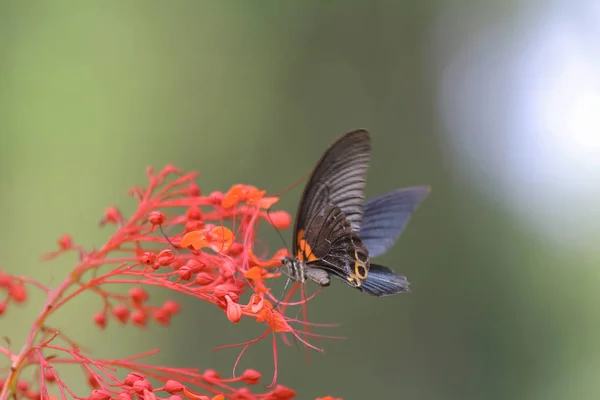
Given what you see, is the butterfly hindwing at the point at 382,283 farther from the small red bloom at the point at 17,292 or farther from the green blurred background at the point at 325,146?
the green blurred background at the point at 325,146

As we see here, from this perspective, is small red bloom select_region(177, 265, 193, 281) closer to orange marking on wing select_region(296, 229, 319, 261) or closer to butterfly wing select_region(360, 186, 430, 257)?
orange marking on wing select_region(296, 229, 319, 261)

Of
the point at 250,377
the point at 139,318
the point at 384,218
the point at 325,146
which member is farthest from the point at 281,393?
the point at 325,146

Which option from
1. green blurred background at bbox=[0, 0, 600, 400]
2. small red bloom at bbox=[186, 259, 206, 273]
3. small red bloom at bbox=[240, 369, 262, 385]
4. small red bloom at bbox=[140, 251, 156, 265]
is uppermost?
green blurred background at bbox=[0, 0, 600, 400]

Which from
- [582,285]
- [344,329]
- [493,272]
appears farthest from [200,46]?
[582,285]

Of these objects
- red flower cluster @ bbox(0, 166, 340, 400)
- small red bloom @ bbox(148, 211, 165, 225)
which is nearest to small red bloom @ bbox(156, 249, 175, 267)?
red flower cluster @ bbox(0, 166, 340, 400)

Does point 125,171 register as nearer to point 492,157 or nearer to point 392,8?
point 392,8

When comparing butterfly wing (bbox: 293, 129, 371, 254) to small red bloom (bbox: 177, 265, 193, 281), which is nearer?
small red bloom (bbox: 177, 265, 193, 281)
